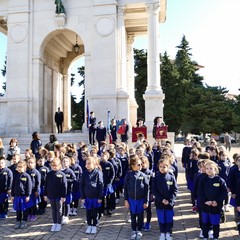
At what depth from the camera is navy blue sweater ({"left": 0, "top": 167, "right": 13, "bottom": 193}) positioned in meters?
7.72

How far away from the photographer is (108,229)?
6938 millimetres

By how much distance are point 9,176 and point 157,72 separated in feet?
43.0

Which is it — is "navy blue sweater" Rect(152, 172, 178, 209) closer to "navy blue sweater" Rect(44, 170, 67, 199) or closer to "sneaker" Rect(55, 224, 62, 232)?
"navy blue sweater" Rect(44, 170, 67, 199)

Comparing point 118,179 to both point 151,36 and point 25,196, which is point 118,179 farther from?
point 151,36

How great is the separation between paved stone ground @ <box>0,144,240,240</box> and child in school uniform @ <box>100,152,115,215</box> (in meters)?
0.29

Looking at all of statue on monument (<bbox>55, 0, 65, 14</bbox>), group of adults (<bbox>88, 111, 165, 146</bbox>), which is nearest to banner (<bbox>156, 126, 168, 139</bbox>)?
group of adults (<bbox>88, 111, 165, 146</bbox>)

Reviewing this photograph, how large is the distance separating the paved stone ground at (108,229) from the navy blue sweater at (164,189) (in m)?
0.71

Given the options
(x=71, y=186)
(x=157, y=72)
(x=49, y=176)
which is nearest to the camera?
(x=49, y=176)

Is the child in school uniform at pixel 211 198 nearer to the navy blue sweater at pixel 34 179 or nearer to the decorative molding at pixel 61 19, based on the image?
the navy blue sweater at pixel 34 179

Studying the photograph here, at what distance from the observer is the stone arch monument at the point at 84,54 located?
751 inches

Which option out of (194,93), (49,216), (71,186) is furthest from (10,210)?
(194,93)

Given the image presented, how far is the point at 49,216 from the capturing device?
318 inches

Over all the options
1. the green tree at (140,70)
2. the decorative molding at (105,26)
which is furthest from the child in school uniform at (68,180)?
the green tree at (140,70)

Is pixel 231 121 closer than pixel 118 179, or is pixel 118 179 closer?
pixel 118 179
